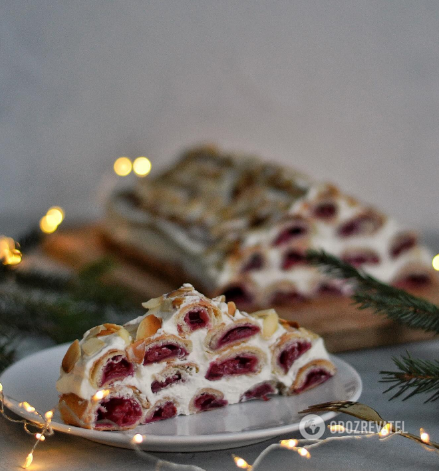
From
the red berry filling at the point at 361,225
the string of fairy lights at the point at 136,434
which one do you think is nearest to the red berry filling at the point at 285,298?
the red berry filling at the point at 361,225

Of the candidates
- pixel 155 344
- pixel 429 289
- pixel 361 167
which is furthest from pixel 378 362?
pixel 361 167

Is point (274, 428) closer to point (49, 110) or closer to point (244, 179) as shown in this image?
point (244, 179)

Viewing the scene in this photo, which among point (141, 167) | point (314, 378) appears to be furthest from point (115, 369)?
point (141, 167)

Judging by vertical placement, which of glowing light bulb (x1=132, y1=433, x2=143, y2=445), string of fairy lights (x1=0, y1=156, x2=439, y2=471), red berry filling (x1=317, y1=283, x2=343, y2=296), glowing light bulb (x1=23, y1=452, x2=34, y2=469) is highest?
red berry filling (x1=317, y1=283, x2=343, y2=296)

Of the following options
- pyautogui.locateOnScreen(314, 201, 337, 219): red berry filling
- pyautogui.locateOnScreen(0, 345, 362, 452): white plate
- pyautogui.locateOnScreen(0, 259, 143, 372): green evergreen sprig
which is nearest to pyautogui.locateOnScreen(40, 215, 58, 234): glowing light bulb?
pyautogui.locateOnScreen(0, 259, 143, 372): green evergreen sprig

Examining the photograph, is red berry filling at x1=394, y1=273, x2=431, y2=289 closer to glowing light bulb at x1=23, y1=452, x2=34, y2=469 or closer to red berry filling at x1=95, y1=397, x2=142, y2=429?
red berry filling at x1=95, y1=397, x2=142, y2=429

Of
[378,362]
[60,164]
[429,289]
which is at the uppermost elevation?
[60,164]

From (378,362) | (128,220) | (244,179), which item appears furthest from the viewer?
(128,220)

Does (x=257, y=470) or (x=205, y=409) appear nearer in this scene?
(x=257, y=470)
